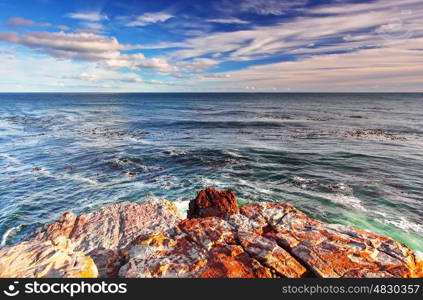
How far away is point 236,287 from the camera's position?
267 inches

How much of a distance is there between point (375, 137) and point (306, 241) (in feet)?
147

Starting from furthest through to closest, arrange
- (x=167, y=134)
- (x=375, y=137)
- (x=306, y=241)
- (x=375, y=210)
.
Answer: (x=167, y=134) < (x=375, y=137) < (x=375, y=210) < (x=306, y=241)

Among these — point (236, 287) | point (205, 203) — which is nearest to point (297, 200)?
point (205, 203)

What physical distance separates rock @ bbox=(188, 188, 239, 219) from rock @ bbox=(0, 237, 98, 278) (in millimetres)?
7571

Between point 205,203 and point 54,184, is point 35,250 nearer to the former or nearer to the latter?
point 205,203

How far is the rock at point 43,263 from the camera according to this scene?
7.50m

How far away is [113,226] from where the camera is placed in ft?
45.2

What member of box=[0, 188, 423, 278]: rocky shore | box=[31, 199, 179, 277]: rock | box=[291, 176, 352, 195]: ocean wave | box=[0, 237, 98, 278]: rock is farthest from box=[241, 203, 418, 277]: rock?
box=[291, 176, 352, 195]: ocean wave

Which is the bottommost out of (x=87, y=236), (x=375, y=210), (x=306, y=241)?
(x=375, y=210)

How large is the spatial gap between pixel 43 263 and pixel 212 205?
920 cm

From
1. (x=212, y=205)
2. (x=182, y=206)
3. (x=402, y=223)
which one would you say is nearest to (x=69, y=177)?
(x=182, y=206)

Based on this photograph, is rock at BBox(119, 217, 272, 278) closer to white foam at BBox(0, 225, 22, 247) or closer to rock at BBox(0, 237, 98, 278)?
rock at BBox(0, 237, 98, 278)

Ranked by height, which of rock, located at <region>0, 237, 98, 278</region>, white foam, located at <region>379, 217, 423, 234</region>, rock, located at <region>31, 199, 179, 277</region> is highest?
rock, located at <region>0, 237, 98, 278</region>

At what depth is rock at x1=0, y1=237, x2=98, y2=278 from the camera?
7504 millimetres
